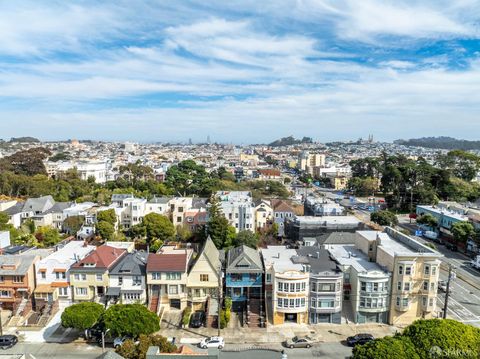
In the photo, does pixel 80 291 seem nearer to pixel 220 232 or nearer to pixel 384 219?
pixel 220 232

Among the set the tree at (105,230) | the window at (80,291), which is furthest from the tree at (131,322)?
the tree at (105,230)

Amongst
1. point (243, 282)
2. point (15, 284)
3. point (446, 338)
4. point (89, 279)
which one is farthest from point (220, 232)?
point (446, 338)

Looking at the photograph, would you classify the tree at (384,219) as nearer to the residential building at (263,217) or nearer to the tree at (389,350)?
the residential building at (263,217)

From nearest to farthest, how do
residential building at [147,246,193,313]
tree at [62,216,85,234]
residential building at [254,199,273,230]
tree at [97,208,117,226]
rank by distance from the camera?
1. residential building at [147,246,193,313]
2. tree at [97,208,117,226]
3. tree at [62,216,85,234]
4. residential building at [254,199,273,230]

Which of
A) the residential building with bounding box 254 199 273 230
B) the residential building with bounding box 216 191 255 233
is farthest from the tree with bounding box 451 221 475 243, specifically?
the residential building with bounding box 216 191 255 233

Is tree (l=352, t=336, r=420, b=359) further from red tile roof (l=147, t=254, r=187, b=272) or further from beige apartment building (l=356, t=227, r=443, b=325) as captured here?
red tile roof (l=147, t=254, r=187, b=272)
